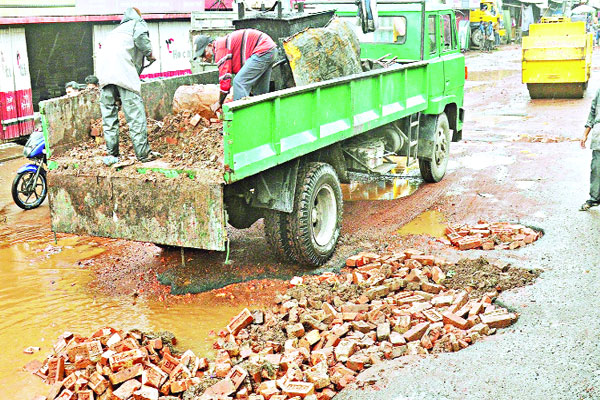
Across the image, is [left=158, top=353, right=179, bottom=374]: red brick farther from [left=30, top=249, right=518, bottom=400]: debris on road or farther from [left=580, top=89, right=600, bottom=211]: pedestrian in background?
[left=580, top=89, right=600, bottom=211]: pedestrian in background

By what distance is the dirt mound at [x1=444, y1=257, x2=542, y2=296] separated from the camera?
6195mm

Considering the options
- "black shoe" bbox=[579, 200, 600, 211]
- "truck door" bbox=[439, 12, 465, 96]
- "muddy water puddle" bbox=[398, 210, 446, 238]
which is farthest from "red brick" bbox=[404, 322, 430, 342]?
"truck door" bbox=[439, 12, 465, 96]

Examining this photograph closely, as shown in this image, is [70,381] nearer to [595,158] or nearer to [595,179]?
[595,179]

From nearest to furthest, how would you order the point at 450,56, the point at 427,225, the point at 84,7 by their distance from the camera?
the point at 427,225, the point at 450,56, the point at 84,7

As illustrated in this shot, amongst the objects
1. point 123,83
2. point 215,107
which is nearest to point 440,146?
point 215,107

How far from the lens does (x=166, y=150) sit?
681 centimetres

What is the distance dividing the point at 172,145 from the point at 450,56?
18.3ft

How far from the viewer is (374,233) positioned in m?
8.11

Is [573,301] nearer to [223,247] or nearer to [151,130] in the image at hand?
[223,247]

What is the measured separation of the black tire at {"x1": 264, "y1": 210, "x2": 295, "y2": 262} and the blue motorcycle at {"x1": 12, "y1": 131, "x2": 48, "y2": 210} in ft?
13.3

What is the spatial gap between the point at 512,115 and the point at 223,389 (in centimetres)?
1375

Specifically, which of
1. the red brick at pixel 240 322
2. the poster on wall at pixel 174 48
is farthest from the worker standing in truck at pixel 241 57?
the poster on wall at pixel 174 48

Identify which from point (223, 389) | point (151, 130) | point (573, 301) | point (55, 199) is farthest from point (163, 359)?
point (573, 301)

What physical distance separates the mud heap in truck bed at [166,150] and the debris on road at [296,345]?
4.45 feet
